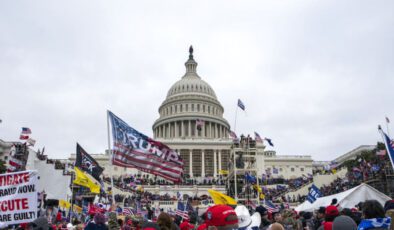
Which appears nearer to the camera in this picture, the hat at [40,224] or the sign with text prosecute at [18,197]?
the hat at [40,224]

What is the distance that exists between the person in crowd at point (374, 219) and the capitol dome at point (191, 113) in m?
103

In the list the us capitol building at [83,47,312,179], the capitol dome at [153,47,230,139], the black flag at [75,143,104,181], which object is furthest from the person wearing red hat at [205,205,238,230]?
the capitol dome at [153,47,230,139]

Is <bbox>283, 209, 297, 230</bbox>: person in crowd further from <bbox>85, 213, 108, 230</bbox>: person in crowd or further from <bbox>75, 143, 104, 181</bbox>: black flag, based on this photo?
A: <bbox>75, 143, 104, 181</bbox>: black flag

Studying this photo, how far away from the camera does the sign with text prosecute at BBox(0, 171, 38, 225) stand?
8.84m

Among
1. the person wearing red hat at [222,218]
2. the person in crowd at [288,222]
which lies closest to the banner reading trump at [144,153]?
the person in crowd at [288,222]

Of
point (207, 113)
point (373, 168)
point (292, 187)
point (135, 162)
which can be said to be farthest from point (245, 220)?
point (207, 113)

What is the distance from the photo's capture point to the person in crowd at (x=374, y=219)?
5203mm

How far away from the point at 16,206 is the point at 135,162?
582 centimetres

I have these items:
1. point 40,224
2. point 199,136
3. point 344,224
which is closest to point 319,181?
point 199,136

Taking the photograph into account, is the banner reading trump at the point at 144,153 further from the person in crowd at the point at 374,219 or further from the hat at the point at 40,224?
the person in crowd at the point at 374,219

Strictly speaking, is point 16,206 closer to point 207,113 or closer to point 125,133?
point 125,133

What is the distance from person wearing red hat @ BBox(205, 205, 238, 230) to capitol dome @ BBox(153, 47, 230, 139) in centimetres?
10407

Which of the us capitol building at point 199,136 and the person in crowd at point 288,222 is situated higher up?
the us capitol building at point 199,136

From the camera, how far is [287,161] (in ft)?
356
